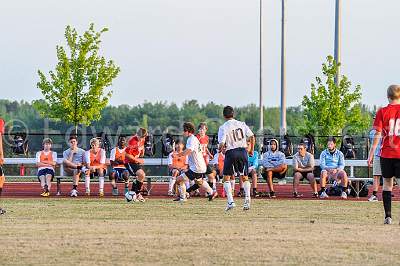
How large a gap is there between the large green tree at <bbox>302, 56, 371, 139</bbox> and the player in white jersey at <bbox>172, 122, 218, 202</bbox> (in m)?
15.5

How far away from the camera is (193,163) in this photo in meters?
24.7

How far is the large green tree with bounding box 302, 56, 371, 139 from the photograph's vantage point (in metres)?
40.3

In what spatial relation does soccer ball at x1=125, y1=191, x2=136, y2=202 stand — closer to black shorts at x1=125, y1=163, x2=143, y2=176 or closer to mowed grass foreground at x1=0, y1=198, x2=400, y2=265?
black shorts at x1=125, y1=163, x2=143, y2=176

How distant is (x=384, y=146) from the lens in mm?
17297

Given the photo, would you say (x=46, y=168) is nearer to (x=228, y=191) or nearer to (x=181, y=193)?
(x=181, y=193)

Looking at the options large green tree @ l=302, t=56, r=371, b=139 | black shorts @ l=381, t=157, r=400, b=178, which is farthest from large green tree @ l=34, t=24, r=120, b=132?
black shorts @ l=381, t=157, r=400, b=178

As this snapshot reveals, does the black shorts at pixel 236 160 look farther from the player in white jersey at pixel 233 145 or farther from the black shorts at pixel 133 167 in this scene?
the black shorts at pixel 133 167

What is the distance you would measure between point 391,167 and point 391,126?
0.63 m

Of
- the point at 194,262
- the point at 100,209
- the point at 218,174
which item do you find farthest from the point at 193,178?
the point at 194,262

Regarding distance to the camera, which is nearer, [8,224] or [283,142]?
[8,224]

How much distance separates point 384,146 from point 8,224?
19.0 feet

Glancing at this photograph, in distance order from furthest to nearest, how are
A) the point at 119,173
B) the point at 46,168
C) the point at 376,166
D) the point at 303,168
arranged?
the point at 303,168 < the point at 46,168 < the point at 119,173 < the point at 376,166

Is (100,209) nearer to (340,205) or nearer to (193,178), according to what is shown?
(193,178)

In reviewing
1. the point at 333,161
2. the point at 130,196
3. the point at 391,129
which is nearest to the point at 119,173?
the point at 130,196
